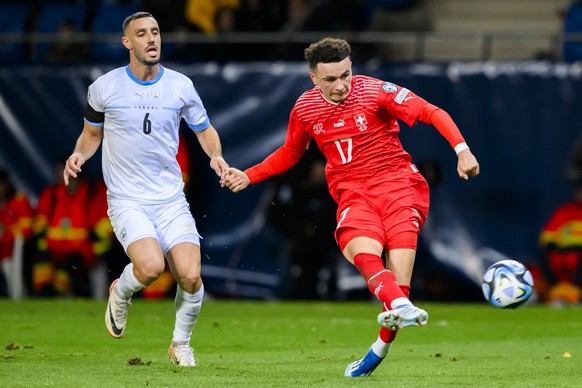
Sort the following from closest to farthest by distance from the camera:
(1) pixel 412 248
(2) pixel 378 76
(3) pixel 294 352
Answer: (1) pixel 412 248, (3) pixel 294 352, (2) pixel 378 76

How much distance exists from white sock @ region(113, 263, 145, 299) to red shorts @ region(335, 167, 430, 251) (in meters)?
1.62

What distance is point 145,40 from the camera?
9867mm

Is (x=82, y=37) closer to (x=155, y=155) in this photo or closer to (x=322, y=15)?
(x=322, y=15)

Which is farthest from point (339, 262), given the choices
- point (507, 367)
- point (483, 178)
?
point (507, 367)

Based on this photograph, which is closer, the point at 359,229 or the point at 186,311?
the point at 359,229

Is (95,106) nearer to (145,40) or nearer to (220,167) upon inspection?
(145,40)

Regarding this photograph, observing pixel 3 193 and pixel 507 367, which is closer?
pixel 507 367

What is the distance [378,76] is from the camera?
57.6 feet

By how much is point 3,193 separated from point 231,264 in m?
3.37

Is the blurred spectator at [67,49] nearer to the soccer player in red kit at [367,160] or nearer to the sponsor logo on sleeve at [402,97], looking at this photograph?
the soccer player in red kit at [367,160]

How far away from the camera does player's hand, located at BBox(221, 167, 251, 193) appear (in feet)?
31.3

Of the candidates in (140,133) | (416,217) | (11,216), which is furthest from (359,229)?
(11,216)

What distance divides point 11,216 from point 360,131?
10216 millimetres

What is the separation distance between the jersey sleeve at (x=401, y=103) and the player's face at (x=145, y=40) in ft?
5.80
